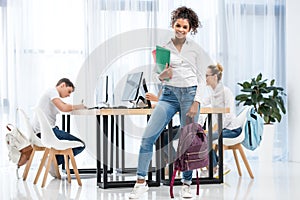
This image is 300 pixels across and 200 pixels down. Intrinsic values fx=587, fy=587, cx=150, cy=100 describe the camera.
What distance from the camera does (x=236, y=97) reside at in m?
7.21

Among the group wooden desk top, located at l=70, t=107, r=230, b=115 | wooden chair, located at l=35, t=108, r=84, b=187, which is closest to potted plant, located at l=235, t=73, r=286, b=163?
wooden desk top, located at l=70, t=107, r=230, b=115

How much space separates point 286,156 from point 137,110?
11.7ft

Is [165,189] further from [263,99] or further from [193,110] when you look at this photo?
[263,99]

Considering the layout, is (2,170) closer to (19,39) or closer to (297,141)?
(19,39)

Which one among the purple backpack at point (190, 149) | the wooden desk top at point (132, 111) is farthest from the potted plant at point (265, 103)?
the purple backpack at point (190, 149)

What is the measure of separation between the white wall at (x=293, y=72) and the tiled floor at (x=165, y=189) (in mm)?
1500

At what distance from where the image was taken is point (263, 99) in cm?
709

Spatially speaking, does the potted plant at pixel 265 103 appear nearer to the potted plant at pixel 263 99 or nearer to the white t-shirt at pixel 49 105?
the potted plant at pixel 263 99

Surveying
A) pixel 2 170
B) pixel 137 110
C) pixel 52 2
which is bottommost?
pixel 2 170

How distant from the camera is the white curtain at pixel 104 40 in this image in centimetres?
707

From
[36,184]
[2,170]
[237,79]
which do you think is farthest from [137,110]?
[237,79]

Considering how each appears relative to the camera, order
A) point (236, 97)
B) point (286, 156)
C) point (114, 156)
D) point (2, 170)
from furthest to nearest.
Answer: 1. point (286, 156)
2. point (236, 97)
3. point (2, 170)
4. point (114, 156)

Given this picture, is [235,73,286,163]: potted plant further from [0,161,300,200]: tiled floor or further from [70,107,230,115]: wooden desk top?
[70,107,230,115]: wooden desk top

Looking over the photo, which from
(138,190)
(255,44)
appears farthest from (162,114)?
(255,44)
